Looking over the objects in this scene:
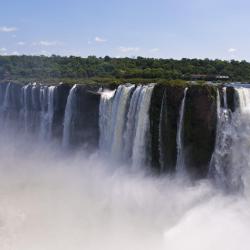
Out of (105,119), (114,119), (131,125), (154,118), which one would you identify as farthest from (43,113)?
(154,118)

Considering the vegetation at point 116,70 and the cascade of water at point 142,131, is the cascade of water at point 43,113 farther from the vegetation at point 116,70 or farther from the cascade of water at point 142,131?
the cascade of water at point 142,131

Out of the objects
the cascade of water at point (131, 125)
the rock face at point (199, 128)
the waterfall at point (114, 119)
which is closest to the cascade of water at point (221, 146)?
the rock face at point (199, 128)

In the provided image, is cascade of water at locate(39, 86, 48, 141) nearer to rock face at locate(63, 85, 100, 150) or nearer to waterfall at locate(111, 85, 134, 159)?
rock face at locate(63, 85, 100, 150)

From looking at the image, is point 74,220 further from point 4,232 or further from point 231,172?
point 231,172

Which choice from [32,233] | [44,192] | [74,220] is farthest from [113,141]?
[32,233]

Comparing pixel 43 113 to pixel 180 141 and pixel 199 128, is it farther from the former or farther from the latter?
pixel 199 128
